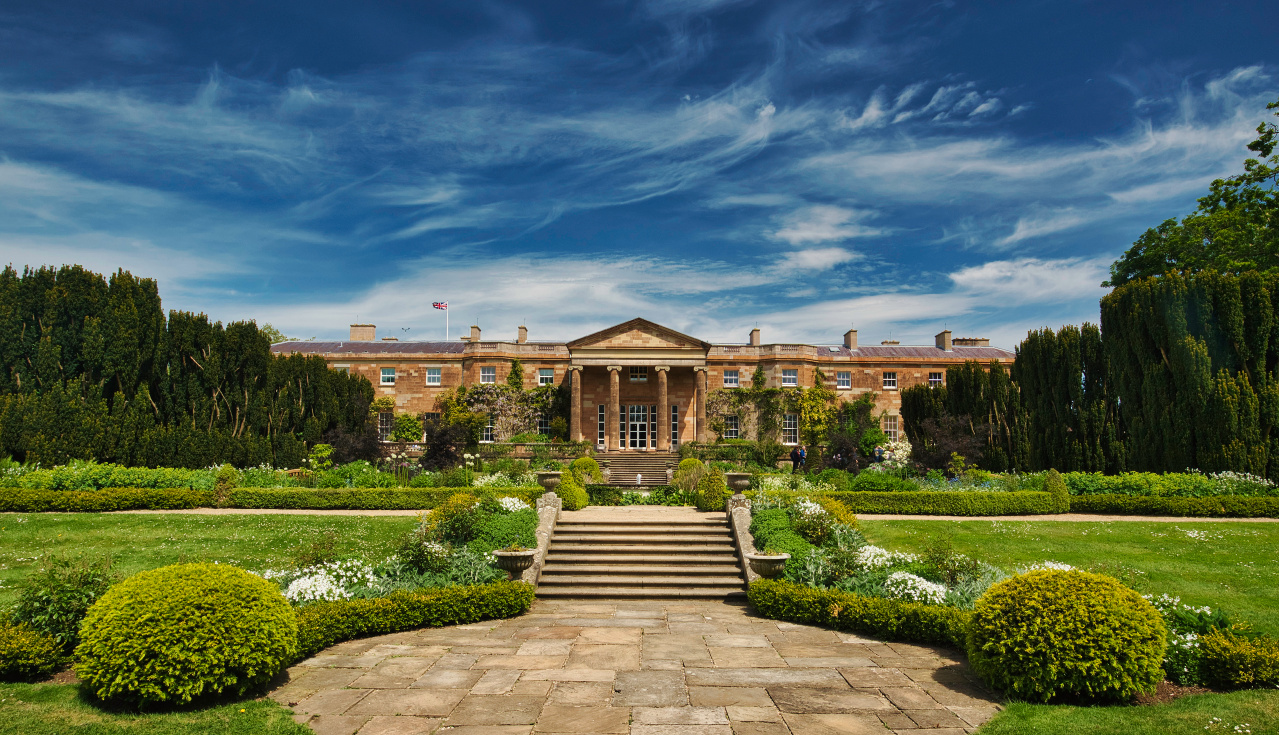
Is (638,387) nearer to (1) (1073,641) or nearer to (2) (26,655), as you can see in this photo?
(2) (26,655)

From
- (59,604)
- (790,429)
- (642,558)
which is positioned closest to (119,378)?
(59,604)

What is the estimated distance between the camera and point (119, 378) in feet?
66.3

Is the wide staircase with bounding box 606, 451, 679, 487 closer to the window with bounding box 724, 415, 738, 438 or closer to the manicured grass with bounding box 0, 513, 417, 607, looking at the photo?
the window with bounding box 724, 415, 738, 438

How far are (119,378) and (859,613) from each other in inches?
870

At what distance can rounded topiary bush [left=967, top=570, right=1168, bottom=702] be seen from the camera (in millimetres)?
5906

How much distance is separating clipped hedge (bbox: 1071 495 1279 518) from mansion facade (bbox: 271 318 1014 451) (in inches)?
770

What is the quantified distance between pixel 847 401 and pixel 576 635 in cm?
3257

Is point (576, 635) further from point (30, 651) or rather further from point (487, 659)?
point (30, 651)

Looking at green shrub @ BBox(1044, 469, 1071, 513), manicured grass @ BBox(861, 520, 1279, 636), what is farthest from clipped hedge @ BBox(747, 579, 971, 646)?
green shrub @ BBox(1044, 469, 1071, 513)

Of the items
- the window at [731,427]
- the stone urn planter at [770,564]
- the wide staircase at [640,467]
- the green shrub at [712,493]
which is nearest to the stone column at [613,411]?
the wide staircase at [640,467]

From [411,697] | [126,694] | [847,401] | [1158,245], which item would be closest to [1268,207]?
[1158,245]

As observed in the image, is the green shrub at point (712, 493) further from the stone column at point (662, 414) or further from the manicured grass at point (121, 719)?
the stone column at point (662, 414)

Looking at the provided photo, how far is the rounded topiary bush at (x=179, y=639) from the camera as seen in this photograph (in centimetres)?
575

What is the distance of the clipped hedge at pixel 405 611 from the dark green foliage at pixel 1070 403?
20.1m
